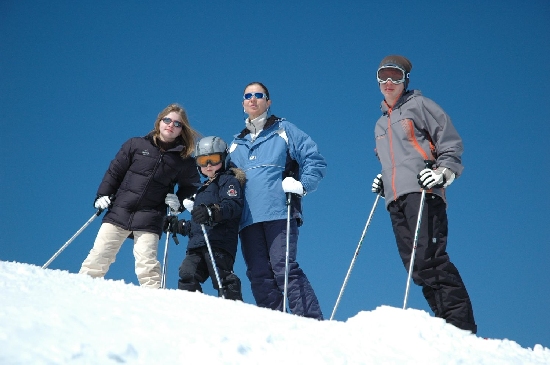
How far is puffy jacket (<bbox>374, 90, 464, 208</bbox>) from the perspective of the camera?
15.9 ft

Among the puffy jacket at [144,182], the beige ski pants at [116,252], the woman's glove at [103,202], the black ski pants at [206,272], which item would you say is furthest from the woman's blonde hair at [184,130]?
the black ski pants at [206,272]

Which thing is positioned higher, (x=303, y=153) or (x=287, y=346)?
(x=303, y=153)

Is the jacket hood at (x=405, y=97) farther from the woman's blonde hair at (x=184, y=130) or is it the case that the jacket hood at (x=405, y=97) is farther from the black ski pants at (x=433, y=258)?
the woman's blonde hair at (x=184, y=130)

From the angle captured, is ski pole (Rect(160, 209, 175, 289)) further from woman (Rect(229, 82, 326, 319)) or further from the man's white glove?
the man's white glove

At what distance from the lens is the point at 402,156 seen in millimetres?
5074

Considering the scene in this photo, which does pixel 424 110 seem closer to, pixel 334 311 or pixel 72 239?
pixel 334 311

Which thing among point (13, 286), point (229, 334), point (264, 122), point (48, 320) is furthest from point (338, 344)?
point (264, 122)

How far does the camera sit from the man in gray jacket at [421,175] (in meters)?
4.47

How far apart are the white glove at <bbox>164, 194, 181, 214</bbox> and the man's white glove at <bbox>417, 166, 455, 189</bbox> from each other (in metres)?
3.16

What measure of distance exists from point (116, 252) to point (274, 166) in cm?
219

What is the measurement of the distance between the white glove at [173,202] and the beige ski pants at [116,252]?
→ 0.44 m

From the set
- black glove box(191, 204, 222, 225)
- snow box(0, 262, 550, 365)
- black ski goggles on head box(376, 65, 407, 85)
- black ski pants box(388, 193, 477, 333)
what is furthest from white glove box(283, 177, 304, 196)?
snow box(0, 262, 550, 365)

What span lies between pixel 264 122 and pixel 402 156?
2.07 meters

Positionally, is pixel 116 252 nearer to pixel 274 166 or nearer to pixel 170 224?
pixel 170 224
